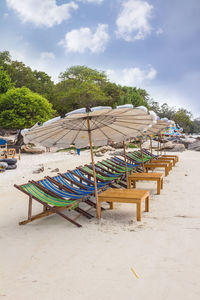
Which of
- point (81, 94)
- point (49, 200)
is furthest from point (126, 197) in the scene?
point (81, 94)

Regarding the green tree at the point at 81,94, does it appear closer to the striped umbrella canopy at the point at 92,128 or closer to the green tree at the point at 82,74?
the green tree at the point at 82,74

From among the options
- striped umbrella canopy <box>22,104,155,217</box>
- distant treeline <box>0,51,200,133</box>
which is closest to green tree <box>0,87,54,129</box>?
distant treeline <box>0,51,200,133</box>

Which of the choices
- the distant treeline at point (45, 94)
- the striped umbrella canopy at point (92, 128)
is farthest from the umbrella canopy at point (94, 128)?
the distant treeline at point (45, 94)

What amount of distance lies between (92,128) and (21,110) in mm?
16520

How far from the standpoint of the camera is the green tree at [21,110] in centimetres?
2058

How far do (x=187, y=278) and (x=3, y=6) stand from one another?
38949 millimetres

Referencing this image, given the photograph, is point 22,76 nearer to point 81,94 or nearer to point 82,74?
point 82,74

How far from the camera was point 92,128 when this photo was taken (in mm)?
5586

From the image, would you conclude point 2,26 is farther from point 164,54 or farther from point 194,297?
point 194,297

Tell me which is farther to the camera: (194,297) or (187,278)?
(187,278)

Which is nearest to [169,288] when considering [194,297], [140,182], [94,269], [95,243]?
[194,297]

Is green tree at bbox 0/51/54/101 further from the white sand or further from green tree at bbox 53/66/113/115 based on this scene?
the white sand

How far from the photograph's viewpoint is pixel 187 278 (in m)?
2.84

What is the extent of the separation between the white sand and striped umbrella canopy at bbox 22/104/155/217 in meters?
1.32
